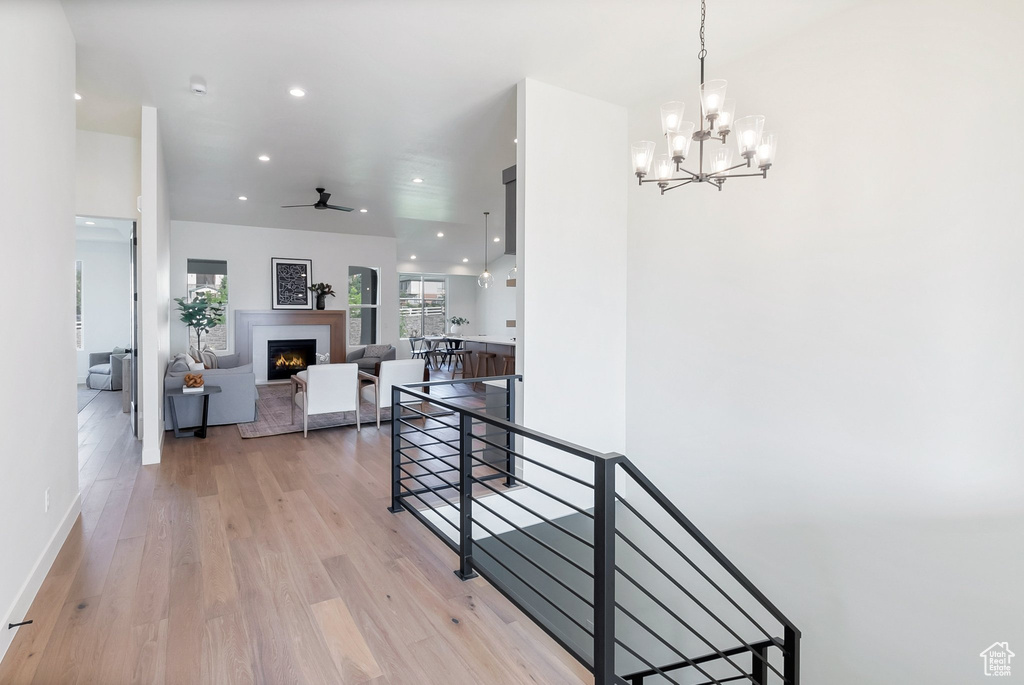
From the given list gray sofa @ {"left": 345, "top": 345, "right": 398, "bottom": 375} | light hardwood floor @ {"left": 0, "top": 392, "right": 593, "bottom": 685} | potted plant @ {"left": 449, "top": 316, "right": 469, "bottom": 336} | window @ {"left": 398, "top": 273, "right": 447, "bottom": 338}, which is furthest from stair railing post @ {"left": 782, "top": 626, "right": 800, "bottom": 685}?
potted plant @ {"left": 449, "top": 316, "right": 469, "bottom": 336}

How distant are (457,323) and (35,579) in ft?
36.8

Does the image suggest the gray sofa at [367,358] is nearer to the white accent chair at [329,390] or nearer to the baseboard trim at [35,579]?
the white accent chair at [329,390]

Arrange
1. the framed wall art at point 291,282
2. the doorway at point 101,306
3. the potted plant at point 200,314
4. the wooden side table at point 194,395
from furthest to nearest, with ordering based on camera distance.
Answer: the framed wall art at point 291,282 < the doorway at point 101,306 < the potted plant at point 200,314 < the wooden side table at point 194,395

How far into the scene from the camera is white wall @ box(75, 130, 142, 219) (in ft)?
14.9

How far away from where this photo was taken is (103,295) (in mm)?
8969

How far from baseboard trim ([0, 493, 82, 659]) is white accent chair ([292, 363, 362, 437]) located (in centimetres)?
240

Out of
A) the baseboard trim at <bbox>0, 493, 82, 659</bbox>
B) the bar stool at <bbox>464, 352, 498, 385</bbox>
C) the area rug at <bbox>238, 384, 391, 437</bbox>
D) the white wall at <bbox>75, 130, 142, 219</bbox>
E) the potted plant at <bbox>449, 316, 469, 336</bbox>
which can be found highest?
the white wall at <bbox>75, 130, 142, 219</bbox>

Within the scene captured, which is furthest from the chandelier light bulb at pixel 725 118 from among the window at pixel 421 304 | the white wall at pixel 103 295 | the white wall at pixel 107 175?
the window at pixel 421 304

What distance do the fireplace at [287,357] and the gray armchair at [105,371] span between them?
218 cm

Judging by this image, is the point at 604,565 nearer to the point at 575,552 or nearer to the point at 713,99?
the point at 713,99

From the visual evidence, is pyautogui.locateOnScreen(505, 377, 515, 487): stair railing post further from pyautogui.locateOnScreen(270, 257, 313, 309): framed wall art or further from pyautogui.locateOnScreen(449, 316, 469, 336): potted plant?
pyautogui.locateOnScreen(449, 316, 469, 336): potted plant

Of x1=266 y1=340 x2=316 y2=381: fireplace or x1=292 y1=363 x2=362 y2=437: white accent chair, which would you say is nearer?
x1=292 y1=363 x2=362 y2=437: white accent chair

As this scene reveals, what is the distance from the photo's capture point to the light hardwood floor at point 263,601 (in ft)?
6.25

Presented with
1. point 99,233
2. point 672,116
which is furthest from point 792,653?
point 99,233
